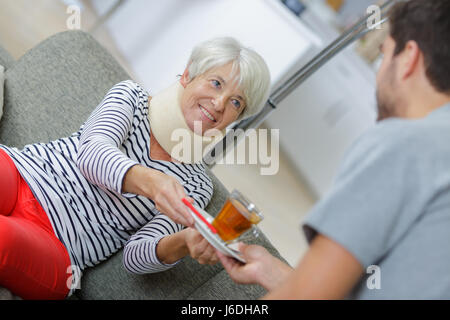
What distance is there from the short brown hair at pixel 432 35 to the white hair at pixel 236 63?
1.88ft

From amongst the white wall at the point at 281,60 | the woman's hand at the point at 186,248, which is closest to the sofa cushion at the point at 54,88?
the woman's hand at the point at 186,248

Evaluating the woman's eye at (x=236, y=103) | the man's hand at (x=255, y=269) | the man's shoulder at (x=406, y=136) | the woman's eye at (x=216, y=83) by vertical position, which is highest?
the woman's eye at (x=216, y=83)

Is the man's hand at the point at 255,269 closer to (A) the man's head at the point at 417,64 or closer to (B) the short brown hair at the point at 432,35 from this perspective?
(A) the man's head at the point at 417,64

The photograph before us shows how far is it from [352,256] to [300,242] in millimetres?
1763

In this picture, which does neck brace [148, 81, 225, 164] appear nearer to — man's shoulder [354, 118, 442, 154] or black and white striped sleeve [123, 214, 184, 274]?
black and white striped sleeve [123, 214, 184, 274]

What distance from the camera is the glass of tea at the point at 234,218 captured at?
101cm

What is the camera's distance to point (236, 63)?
4.47 feet

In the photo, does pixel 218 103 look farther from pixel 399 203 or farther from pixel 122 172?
pixel 399 203

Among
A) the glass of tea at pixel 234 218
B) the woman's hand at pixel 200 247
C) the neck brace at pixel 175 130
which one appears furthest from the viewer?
the neck brace at pixel 175 130

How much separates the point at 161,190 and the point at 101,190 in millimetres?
311

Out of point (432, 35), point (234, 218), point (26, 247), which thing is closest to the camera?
point (432, 35)

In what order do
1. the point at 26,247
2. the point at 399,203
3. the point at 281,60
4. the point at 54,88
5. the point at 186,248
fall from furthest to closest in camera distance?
the point at 281,60, the point at 54,88, the point at 186,248, the point at 26,247, the point at 399,203

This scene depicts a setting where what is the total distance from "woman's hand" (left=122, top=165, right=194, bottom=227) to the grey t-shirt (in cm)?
40

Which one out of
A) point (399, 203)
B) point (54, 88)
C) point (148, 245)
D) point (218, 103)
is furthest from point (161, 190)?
point (54, 88)
